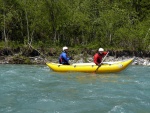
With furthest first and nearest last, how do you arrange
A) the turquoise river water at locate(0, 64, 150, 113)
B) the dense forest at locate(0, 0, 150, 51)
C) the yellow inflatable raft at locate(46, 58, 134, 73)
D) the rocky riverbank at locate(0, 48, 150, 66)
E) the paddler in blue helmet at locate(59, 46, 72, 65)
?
the dense forest at locate(0, 0, 150, 51), the rocky riverbank at locate(0, 48, 150, 66), the paddler in blue helmet at locate(59, 46, 72, 65), the yellow inflatable raft at locate(46, 58, 134, 73), the turquoise river water at locate(0, 64, 150, 113)

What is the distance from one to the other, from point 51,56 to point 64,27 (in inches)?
263

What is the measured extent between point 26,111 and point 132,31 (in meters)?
24.7

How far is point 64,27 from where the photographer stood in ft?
107

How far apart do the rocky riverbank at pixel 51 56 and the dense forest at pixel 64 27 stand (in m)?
1.74

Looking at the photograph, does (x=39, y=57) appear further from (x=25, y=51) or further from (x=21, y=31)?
(x=21, y=31)

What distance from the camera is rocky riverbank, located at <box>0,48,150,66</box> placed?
2498cm

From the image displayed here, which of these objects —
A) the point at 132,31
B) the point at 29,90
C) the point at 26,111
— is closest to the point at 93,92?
the point at 29,90

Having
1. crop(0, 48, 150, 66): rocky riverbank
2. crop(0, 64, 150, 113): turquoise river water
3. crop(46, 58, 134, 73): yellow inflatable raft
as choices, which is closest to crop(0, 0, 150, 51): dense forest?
crop(0, 48, 150, 66): rocky riverbank

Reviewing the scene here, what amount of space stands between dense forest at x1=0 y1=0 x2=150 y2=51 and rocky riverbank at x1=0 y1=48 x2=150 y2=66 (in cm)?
174

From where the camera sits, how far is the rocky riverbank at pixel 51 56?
24978 millimetres

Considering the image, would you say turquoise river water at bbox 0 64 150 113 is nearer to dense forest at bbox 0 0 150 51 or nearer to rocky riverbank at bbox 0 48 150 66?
rocky riverbank at bbox 0 48 150 66

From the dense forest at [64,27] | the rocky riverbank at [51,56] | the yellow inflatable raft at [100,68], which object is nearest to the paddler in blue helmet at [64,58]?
the yellow inflatable raft at [100,68]

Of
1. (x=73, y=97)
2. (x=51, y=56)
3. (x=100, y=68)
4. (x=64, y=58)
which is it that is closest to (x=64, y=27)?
(x=51, y=56)

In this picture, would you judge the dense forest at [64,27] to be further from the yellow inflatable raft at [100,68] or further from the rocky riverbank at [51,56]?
the yellow inflatable raft at [100,68]
